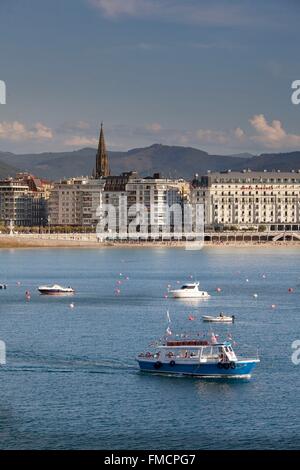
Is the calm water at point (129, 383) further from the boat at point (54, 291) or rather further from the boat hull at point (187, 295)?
the boat at point (54, 291)

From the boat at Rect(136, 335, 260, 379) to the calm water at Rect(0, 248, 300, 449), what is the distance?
0.99 feet

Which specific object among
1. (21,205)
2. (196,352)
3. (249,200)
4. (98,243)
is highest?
(249,200)

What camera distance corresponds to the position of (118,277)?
54.4 m

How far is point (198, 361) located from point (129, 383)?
63.3 inches

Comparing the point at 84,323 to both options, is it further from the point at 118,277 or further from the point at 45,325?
the point at 118,277

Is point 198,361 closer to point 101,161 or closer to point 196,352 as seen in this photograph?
point 196,352

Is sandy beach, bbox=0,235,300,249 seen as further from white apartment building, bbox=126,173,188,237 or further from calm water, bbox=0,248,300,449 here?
calm water, bbox=0,248,300,449

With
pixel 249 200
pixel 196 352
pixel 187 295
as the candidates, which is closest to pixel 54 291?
pixel 187 295

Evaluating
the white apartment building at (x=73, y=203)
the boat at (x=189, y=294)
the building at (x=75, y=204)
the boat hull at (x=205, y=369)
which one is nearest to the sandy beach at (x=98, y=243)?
the building at (x=75, y=204)

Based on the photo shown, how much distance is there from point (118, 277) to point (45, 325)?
2469 cm

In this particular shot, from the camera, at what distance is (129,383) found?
67.8 feet

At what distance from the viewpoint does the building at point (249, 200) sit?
116688mm

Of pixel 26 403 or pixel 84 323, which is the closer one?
pixel 26 403
